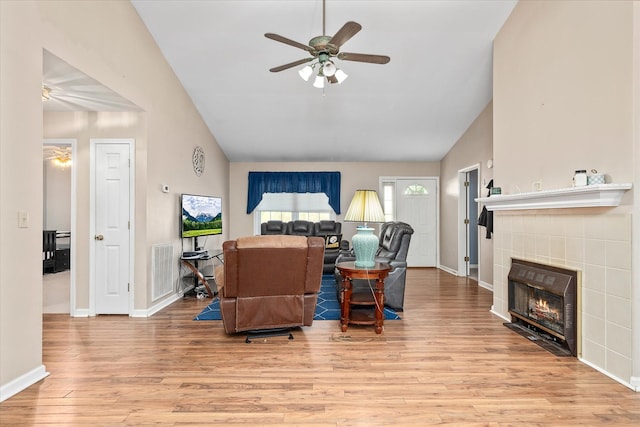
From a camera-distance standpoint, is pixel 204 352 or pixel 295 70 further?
pixel 295 70

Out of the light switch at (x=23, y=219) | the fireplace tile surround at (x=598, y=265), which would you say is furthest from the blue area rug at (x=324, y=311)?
the light switch at (x=23, y=219)

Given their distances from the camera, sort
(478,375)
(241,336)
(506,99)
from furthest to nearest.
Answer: (506,99), (241,336), (478,375)

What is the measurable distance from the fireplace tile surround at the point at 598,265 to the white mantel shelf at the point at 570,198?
0.38 ft

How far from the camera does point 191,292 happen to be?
16.8 feet

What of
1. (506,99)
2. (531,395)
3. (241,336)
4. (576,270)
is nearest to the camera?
(531,395)

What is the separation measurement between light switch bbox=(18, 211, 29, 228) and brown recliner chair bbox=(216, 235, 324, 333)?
4.51 feet

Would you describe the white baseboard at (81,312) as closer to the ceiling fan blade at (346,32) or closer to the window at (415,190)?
the ceiling fan blade at (346,32)

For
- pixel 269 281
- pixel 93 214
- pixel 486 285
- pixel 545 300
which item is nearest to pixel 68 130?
pixel 93 214

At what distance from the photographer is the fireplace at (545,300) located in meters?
2.87

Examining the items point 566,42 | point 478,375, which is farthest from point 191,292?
point 566,42

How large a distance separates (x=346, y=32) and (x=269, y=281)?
2.14 metres

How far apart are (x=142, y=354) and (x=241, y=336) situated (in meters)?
0.84

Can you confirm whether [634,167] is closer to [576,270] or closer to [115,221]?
[576,270]

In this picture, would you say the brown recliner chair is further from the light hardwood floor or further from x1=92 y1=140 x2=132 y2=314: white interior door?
x1=92 y1=140 x2=132 y2=314: white interior door
